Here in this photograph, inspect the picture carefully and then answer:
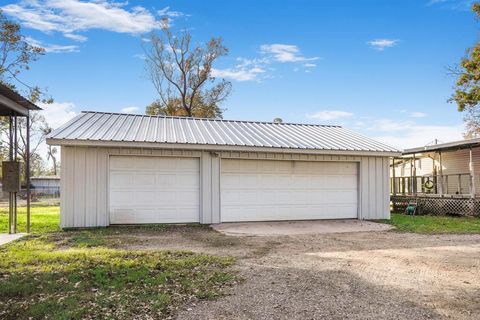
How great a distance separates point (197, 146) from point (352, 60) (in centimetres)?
1087

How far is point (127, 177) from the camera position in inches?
432

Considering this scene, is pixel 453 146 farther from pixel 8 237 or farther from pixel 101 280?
pixel 8 237

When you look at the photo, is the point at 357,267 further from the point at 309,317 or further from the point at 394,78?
the point at 394,78

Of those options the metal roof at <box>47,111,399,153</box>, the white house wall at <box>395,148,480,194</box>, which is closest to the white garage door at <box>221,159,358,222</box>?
the metal roof at <box>47,111,399,153</box>

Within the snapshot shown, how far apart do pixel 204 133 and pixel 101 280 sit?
26.2 ft

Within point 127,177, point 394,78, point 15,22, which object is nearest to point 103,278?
point 127,177

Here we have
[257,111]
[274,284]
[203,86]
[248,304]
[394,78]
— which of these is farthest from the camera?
[203,86]

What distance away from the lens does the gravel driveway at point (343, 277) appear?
4.11 m

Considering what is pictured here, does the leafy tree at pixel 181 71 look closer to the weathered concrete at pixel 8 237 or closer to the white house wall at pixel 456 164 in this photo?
the white house wall at pixel 456 164

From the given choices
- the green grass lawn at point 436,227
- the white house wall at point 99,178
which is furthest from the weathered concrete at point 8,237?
the green grass lawn at point 436,227

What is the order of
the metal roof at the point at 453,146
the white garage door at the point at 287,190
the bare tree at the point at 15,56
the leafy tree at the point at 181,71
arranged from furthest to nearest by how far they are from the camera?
the leafy tree at the point at 181,71 → the bare tree at the point at 15,56 → the metal roof at the point at 453,146 → the white garage door at the point at 287,190

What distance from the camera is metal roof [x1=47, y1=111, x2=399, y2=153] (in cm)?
1084

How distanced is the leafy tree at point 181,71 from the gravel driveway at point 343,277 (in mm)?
21846

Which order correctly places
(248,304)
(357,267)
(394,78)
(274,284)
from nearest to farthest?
1. (248,304)
2. (274,284)
3. (357,267)
4. (394,78)
